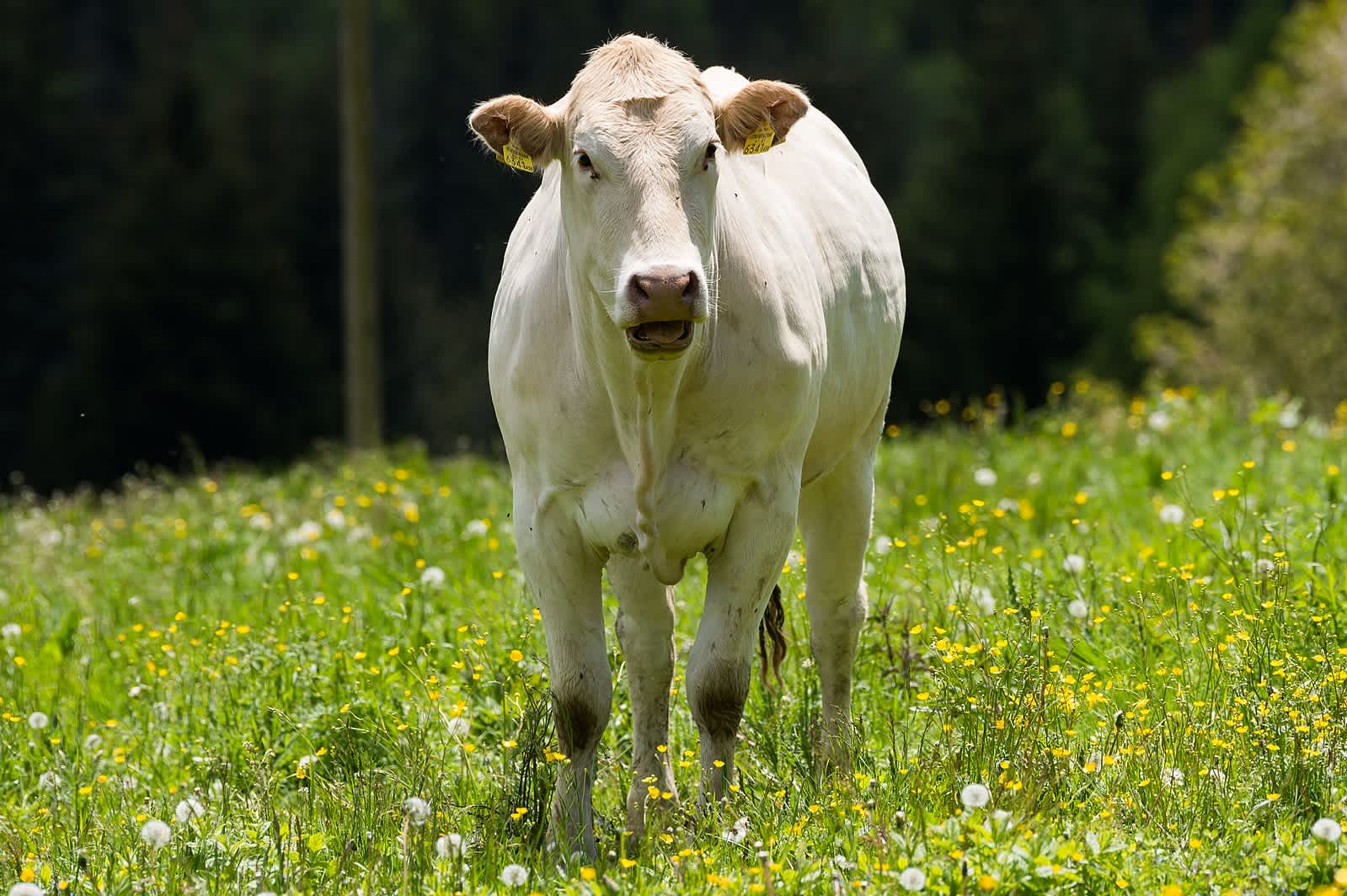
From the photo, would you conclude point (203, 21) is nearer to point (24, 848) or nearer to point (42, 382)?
point (42, 382)

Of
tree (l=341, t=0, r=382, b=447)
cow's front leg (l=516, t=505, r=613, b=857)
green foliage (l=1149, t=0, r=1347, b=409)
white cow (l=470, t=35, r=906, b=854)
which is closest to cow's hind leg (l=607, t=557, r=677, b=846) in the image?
white cow (l=470, t=35, r=906, b=854)

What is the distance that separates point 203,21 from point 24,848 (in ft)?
211

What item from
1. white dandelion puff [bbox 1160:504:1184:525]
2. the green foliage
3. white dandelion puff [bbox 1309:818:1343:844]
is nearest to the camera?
white dandelion puff [bbox 1309:818:1343:844]

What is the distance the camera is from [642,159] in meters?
4.37

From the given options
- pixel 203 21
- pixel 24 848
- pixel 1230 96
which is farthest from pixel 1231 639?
Result: pixel 203 21

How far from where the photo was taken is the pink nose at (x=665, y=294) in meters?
4.13

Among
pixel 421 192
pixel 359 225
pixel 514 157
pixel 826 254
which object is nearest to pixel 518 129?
pixel 514 157

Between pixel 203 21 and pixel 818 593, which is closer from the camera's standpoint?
pixel 818 593

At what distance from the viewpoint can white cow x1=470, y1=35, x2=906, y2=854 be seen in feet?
14.5

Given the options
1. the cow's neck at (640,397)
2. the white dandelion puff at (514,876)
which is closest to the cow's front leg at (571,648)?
the cow's neck at (640,397)

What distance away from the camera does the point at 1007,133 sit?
42469 mm

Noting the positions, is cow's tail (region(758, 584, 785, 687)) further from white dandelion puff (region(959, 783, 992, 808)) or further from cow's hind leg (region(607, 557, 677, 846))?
white dandelion puff (region(959, 783, 992, 808))

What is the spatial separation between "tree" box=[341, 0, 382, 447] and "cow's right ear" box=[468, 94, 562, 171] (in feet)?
27.7

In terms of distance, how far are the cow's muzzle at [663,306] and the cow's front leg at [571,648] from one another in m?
0.82
